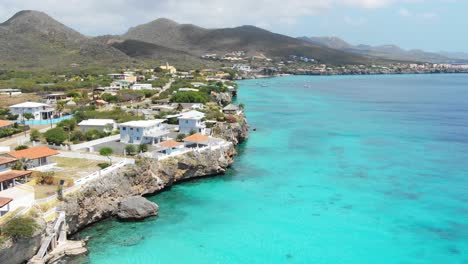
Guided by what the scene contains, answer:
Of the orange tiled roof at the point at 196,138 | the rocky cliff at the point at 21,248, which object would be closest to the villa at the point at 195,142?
the orange tiled roof at the point at 196,138

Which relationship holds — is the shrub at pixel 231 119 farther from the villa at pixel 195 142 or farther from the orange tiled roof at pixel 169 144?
the orange tiled roof at pixel 169 144

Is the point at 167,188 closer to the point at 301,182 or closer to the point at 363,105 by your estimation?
the point at 301,182

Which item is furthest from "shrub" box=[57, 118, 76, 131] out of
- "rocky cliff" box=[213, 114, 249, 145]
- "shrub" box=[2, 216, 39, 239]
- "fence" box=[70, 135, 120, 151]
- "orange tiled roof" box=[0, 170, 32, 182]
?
"shrub" box=[2, 216, 39, 239]

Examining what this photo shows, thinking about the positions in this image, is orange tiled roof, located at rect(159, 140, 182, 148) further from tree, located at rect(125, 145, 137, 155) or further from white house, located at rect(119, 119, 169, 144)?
tree, located at rect(125, 145, 137, 155)

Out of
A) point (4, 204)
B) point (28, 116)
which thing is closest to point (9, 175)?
point (4, 204)

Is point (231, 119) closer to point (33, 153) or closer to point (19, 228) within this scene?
point (33, 153)

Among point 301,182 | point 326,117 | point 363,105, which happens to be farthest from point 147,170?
point 363,105

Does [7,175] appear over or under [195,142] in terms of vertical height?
over
